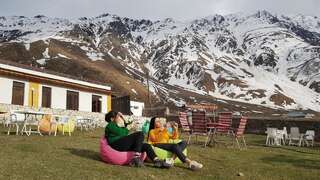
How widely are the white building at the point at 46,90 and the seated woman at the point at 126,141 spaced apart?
2264cm

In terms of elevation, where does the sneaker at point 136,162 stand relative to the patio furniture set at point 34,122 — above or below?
below

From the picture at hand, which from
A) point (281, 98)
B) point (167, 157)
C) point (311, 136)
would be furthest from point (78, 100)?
point (281, 98)

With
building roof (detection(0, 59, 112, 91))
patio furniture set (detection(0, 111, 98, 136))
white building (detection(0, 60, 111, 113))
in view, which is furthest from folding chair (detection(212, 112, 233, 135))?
building roof (detection(0, 59, 112, 91))

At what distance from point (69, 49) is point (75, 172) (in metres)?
169

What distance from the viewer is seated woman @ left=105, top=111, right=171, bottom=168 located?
9.41 m

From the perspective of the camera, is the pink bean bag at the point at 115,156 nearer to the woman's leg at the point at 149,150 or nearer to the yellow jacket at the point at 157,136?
the woman's leg at the point at 149,150

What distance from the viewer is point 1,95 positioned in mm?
30422

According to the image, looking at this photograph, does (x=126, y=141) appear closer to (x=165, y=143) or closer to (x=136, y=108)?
(x=165, y=143)

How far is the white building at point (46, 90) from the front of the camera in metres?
31.0

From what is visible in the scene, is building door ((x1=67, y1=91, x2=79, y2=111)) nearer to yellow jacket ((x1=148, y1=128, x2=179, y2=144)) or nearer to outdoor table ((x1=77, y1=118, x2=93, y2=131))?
outdoor table ((x1=77, y1=118, x2=93, y2=131))

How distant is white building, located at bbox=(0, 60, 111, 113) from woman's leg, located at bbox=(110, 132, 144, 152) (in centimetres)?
2292

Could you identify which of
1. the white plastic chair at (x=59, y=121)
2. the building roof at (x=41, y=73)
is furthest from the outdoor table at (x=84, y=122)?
the building roof at (x=41, y=73)

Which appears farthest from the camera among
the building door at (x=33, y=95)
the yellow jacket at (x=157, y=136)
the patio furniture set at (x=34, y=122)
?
the building door at (x=33, y=95)

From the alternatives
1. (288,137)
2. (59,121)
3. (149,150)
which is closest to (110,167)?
(149,150)
